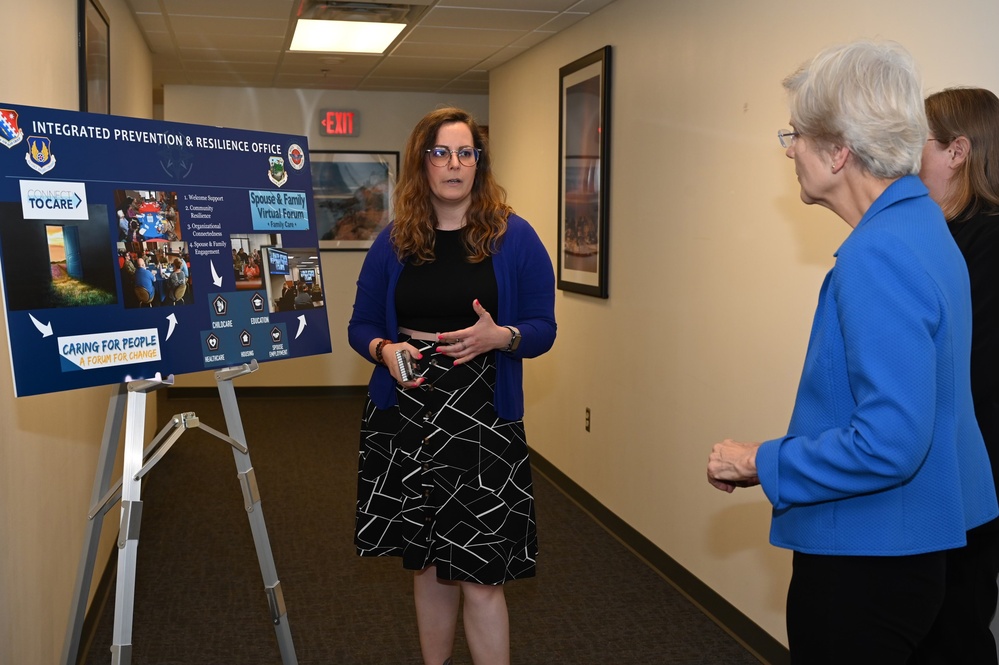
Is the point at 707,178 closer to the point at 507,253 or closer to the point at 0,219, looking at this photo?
the point at 507,253

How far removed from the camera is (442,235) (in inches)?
101

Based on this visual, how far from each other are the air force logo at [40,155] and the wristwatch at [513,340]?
1.16 m

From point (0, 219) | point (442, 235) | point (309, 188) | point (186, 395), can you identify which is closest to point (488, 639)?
point (442, 235)

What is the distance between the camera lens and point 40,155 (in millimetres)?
2090

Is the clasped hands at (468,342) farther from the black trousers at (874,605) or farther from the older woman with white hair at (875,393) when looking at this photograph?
the black trousers at (874,605)

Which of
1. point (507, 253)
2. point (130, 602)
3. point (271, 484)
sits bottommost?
point (271, 484)

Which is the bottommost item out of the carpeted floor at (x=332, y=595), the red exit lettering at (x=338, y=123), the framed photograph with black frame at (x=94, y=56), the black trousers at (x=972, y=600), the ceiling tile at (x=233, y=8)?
the carpeted floor at (x=332, y=595)

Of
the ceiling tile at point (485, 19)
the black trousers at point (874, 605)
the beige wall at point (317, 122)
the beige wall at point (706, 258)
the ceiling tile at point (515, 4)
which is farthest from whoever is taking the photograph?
the beige wall at point (317, 122)

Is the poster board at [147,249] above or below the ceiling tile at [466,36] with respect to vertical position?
below

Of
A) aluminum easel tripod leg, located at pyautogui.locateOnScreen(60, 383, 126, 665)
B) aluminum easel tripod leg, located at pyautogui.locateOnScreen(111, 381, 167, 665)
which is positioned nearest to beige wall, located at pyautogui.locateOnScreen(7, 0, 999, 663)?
aluminum easel tripod leg, located at pyautogui.locateOnScreen(60, 383, 126, 665)

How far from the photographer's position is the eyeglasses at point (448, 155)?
2.50 m

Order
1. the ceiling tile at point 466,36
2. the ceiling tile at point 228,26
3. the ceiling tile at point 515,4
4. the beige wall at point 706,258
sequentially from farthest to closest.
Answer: the ceiling tile at point 466,36 → the ceiling tile at point 228,26 → the ceiling tile at point 515,4 → the beige wall at point 706,258

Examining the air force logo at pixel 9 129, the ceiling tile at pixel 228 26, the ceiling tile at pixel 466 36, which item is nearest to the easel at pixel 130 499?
the air force logo at pixel 9 129

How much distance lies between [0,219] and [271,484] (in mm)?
3775
